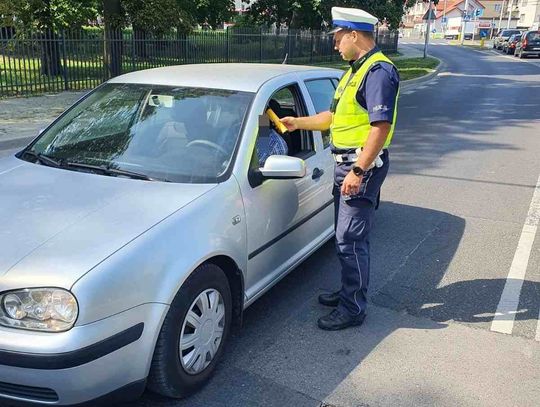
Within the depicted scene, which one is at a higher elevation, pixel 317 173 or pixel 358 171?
pixel 358 171

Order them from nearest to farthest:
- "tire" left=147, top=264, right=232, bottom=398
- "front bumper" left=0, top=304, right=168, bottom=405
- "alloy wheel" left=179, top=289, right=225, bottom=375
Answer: "front bumper" left=0, top=304, right=168, bottom=405 < "tire" left=147, top=264, right=232, bottom=398 < "alloy wheel" left=179, top=289, right=225, bottom=375

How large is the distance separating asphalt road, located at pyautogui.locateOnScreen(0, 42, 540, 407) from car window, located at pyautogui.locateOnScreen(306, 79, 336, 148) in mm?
1092

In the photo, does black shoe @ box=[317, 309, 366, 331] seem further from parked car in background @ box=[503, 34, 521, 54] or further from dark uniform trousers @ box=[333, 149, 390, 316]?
parked car in background @ box=[503, 34, 521, 54]

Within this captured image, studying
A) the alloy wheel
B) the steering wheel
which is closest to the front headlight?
the alloy wheel

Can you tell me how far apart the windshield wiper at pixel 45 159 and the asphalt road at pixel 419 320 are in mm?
1497

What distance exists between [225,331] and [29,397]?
1069mm

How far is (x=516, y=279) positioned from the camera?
4371 millimetres

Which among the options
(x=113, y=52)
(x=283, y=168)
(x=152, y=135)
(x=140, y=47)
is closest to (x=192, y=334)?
(x=283, y=168)

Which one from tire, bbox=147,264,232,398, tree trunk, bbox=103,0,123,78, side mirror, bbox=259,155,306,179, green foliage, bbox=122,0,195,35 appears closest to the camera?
tire, bbox=147,264,232,398

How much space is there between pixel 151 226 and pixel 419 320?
2051 mm

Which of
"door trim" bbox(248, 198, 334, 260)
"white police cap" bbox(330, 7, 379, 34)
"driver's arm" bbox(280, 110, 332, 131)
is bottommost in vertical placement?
"door trim" bbox(248, 198, 334, 260)

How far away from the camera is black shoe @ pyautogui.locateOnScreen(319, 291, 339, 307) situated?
381 cm

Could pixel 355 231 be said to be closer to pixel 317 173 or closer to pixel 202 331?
pixel 317 173

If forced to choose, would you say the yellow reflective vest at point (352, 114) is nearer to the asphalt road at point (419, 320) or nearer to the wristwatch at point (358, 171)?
the wristwatch at point (358, 171)
